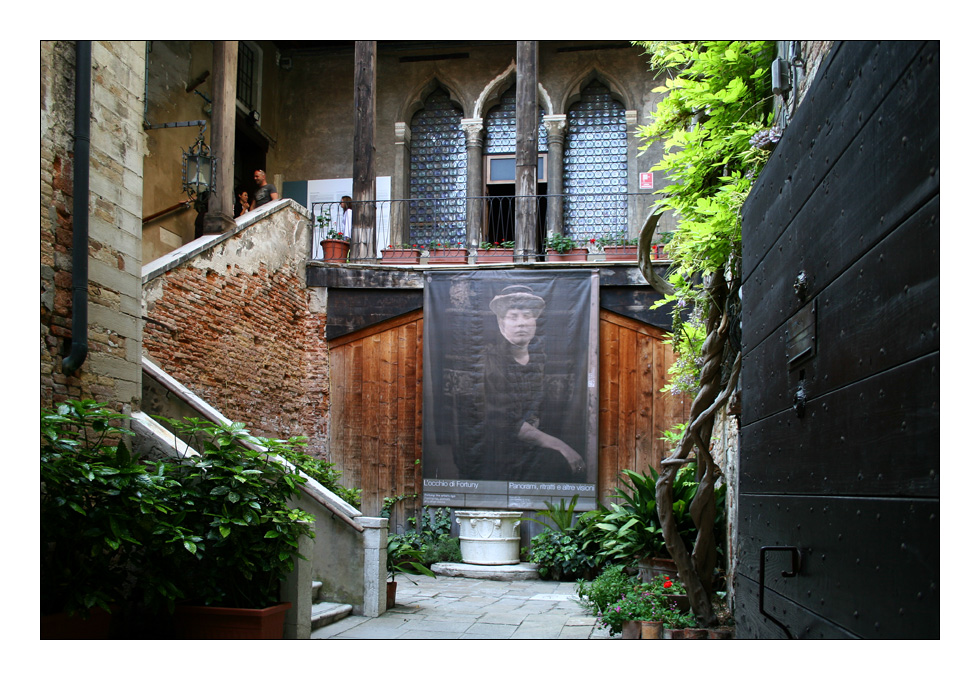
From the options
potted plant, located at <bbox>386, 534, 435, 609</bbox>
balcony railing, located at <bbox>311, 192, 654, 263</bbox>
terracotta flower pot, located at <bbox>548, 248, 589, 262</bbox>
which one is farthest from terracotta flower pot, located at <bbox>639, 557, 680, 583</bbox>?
balcony railing, located at <bbox>311, 192, 654, 263</bbox>

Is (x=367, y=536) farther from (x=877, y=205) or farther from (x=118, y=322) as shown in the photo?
(x=877, y=205)

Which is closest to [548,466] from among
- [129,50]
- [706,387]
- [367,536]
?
[367,536]

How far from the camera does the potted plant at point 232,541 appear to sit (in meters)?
4.32

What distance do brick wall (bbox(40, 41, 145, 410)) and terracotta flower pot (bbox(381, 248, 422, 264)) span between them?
517 cm

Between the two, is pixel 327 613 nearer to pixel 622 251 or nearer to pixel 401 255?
pixel 401 255

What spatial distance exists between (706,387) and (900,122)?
3198 mm

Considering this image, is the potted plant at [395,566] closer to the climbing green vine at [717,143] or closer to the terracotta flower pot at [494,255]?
the climbing green vine at [717,143]

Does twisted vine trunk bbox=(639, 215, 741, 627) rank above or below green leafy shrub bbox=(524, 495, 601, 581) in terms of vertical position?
above

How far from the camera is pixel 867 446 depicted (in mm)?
2037

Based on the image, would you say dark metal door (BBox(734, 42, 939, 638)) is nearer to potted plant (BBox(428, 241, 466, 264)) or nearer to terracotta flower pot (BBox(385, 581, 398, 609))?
terracotta flower pot (BBox(385, 581, 398, 609))

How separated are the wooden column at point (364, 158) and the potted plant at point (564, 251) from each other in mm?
2164

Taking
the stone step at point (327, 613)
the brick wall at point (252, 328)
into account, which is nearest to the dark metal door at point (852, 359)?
the stone step at point (327, 613)

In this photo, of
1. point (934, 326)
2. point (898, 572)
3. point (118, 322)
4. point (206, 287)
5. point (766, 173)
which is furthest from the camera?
point (206, 287)

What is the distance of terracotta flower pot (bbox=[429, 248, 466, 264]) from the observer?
10.2 meters
